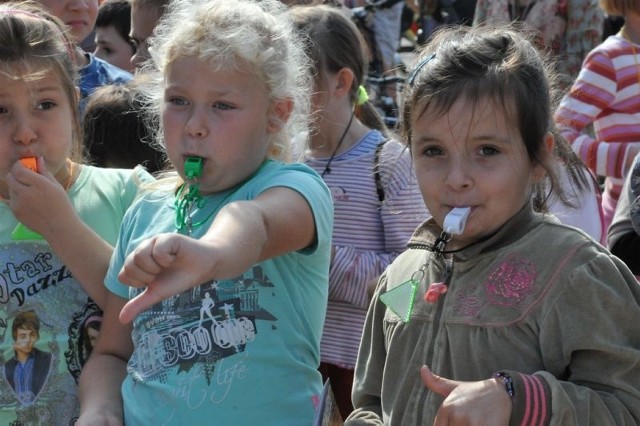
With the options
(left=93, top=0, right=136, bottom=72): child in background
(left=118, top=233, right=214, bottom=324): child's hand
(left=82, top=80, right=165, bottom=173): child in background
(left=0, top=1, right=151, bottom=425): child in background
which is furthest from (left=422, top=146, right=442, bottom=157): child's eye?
(left=93, top=0, right=136, bottom=72): child in background

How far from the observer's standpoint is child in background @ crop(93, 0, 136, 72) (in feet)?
18.4

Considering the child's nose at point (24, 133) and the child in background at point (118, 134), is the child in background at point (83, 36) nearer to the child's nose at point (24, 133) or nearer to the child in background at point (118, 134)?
the child in background at point (118, 134)

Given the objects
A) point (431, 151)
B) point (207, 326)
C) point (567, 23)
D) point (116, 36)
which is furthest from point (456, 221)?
point (567, 23)

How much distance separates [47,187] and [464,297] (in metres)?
1.05

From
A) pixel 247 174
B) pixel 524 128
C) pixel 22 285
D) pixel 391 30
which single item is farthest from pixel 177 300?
pixel 391 30

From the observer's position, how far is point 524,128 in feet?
7.09

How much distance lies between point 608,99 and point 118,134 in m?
2.24

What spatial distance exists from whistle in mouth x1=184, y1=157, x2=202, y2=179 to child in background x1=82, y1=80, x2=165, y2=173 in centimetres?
114

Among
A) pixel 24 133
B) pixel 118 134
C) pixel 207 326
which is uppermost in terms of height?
pixel 24 133

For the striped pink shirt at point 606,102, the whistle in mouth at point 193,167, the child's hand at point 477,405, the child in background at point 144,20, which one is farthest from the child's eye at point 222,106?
the striped pink shirt at point 606,102

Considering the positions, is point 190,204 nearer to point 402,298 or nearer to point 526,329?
point 402,298

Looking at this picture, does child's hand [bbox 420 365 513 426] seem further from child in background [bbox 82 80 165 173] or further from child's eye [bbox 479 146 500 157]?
child in background [bbox 82 80 165 173]

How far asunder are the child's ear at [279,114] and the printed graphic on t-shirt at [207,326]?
0.35m

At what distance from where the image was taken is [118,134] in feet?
11.6
